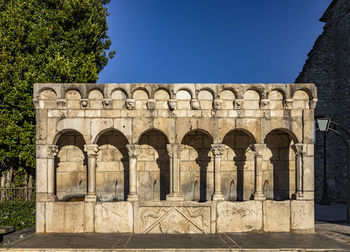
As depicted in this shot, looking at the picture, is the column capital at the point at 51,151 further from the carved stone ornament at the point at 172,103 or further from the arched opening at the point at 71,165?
the carved stone ornament at the point at 172,103

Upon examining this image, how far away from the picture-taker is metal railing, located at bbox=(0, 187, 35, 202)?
13.3 metres

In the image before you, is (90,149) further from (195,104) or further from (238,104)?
(238,104)

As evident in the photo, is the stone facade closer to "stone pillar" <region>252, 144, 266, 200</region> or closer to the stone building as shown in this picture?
"stone pillar" <region>252, 144, 266, 200</region>

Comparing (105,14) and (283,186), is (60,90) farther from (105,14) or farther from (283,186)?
(105,14)

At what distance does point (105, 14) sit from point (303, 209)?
50.9 ft

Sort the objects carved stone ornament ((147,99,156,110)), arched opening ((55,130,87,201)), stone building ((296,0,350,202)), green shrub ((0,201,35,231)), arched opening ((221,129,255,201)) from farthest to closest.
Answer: stone building ((296,0,350,202)), green shrub ((0,201,35,231)), arched opening ((221,129,255,201)), arched opening ((55,130,87,201)), carved stone ornament ((147,99,156,110))

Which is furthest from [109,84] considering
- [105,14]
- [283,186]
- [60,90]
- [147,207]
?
[105,14]

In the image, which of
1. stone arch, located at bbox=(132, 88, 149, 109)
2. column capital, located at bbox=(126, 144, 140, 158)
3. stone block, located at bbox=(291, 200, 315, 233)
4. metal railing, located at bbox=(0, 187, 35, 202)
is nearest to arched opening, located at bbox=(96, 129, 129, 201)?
column capital, located at bbox=(126, 144, 140, 158)

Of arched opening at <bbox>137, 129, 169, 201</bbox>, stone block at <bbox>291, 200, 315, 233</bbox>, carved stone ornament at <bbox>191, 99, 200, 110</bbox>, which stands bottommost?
stone block at <bbox>291, 200, 315, 233</bbox>

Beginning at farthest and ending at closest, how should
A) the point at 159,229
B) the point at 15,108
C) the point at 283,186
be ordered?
the point at 15,108
the point at 283,186
the point at 159,229

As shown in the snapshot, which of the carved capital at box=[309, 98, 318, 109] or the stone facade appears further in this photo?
the carved capital at box=[309, 98, 318, 109]

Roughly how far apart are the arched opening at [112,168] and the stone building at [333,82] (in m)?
13.9

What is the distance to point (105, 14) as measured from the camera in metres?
17.5

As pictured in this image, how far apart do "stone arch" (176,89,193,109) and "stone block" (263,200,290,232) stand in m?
3.87
